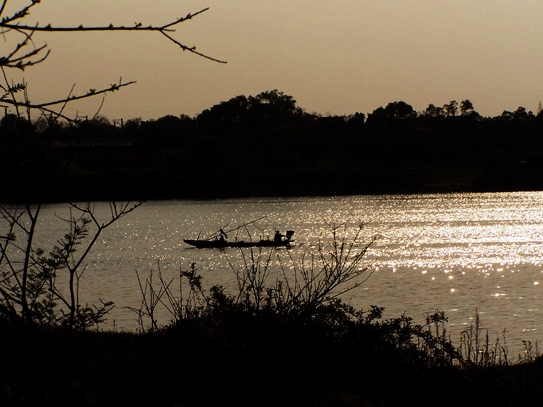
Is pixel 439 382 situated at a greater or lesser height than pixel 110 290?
greater

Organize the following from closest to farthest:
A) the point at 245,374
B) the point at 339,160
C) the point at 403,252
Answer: the point at 245,374, the point at 403,252, the point at 339,160

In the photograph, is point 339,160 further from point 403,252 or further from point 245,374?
point 245,374

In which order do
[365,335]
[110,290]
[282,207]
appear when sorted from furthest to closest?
[282,207] → [110,290] → [365,335]

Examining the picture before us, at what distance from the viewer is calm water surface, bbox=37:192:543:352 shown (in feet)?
127

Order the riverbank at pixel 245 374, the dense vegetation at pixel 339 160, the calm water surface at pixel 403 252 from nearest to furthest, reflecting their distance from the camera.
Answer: the riverbank at pixel 245 374 < the calm water surface at pixel 403 252 < the dense vegetation at pixel 339 160

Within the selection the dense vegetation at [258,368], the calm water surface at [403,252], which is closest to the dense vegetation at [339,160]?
the calm water surface at [403,252]

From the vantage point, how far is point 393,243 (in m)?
83.0

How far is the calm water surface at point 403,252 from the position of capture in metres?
38.8

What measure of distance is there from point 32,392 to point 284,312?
3.39 metres

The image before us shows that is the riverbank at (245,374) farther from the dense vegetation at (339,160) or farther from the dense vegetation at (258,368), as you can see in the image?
the dense vegetation at (339,160)

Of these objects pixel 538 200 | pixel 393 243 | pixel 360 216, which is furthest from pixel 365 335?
pixel 538 200

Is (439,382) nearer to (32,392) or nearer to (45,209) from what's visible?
(32,392)

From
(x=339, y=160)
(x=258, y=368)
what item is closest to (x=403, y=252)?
(x=258, y=368)

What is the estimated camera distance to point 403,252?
73.9m
